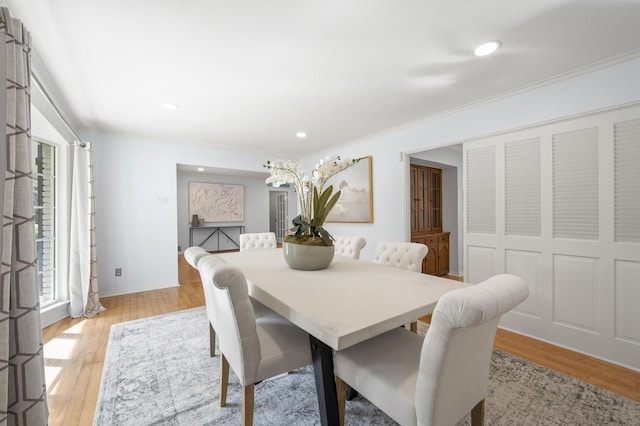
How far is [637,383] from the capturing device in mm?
1768

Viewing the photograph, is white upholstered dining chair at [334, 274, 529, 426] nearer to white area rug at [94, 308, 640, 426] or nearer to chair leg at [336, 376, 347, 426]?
chair leg at [336, 376, 347, 426]

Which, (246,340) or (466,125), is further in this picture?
(466,125)

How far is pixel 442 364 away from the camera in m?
0.85

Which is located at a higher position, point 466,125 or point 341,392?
point 466,125

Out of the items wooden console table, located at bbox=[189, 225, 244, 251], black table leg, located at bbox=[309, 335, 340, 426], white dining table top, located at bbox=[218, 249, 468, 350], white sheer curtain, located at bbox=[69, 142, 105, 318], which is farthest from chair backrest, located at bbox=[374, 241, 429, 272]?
wooden console table, located at bbox=[189, 225, 244, 251]

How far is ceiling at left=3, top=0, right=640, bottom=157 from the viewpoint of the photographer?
1.45 metres

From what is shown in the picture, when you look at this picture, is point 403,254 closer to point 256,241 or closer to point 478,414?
point 478,414

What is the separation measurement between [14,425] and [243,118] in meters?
2.85

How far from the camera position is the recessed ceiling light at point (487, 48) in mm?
1735

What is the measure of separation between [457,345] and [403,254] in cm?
139

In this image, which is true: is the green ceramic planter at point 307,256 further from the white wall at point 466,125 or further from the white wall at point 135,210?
the white wall at point 135,210

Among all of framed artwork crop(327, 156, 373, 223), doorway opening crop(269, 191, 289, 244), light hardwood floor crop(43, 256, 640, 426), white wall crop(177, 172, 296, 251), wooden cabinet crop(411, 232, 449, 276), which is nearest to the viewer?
light hardwood floor crop(43, 256, 640, 426)

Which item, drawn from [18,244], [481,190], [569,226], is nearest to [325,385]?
[18,244]

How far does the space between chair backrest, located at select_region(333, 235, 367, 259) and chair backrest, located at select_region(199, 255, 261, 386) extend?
5.03ft
